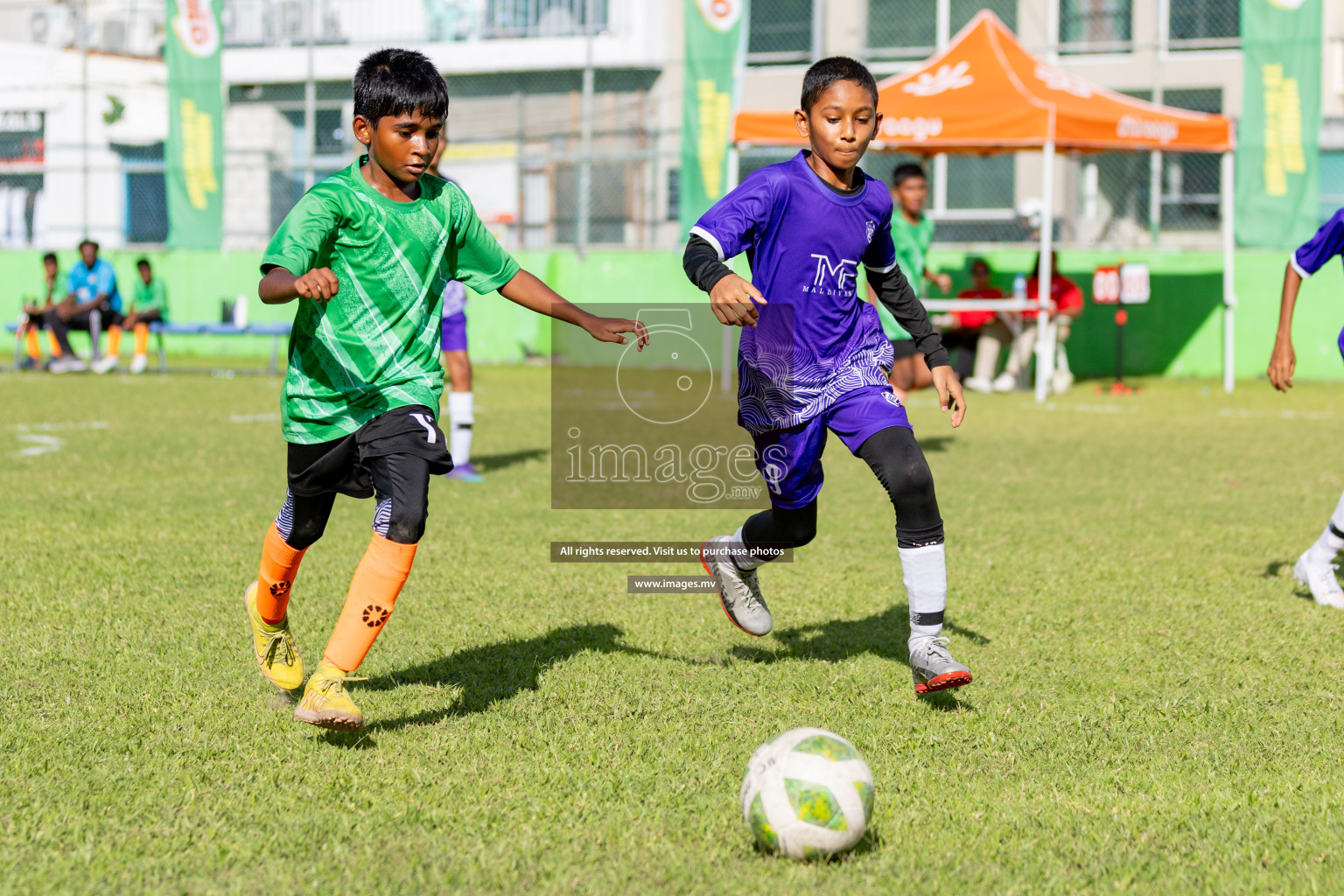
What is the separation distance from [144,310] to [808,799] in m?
19.0

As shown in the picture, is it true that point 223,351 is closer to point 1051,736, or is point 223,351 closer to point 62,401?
point 62,401

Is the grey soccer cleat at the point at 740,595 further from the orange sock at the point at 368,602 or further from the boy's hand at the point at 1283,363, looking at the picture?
the boy's hand at the point at 1283,363

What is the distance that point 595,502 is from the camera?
27.9ft

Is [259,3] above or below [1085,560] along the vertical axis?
above

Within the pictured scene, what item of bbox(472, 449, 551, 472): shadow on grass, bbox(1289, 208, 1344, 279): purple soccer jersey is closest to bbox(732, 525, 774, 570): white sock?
bbox(1289, 208, 1344, 279): purple soccer jersey

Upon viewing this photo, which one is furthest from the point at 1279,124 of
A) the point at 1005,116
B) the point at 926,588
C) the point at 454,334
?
the point at 926,588

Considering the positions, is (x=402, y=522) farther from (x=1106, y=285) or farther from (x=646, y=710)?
(x=1106, y=285)

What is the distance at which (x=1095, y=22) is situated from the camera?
21.9 meters

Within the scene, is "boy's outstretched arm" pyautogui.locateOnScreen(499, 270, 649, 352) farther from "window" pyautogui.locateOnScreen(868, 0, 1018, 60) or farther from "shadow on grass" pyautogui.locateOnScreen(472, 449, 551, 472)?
"window" pyautogui.locateOnScreen(868, 0, 1018, 60)

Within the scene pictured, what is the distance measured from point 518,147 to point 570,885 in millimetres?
22599

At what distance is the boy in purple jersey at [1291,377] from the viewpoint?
18.2ft

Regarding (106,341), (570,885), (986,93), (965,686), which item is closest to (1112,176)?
(986,93)

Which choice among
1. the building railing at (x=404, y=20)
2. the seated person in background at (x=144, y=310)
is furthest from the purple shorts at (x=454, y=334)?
the building railing at (x=404, y=20)

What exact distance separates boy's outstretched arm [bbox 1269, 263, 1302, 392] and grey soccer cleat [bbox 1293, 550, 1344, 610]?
719 millimetres
